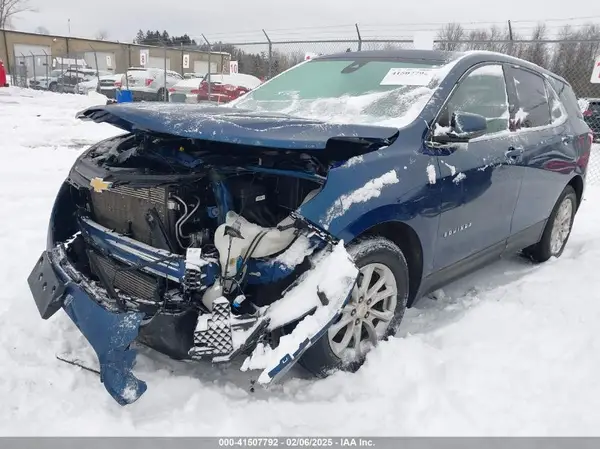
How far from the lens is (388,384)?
8.87 feet

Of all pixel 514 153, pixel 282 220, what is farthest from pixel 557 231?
pixel 282 220

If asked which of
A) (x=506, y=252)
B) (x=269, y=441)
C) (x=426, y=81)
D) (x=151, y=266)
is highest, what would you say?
(x=426, y=81)

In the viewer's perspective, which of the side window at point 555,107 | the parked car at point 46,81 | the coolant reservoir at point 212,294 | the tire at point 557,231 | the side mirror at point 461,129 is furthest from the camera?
the parked car at point 46,81

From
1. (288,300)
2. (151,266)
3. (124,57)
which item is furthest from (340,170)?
(124,57)

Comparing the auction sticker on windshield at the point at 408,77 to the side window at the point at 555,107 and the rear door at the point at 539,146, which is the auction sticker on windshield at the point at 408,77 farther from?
the side window at the point at 555,107

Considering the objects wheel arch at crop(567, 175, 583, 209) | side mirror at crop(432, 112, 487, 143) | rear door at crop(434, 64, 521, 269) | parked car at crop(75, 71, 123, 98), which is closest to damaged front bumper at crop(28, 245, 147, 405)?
rear door at crop(434, 64, 521, 269)

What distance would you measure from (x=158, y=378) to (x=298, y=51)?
11191 millimetres

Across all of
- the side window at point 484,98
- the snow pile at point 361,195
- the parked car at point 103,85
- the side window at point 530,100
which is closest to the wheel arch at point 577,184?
the side window at point 530,100

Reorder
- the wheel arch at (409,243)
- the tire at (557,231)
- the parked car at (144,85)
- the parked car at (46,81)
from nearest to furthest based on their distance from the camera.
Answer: the wheel arch at (409,243) → the tire at (557,231) → the parked car at (144,85) → the parked car at (46,81)

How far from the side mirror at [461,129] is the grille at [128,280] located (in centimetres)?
181

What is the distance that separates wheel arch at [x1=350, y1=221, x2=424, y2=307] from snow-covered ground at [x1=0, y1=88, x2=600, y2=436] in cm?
33

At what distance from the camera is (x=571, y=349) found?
3119 millimetres

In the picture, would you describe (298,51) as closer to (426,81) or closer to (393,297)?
(426,81)

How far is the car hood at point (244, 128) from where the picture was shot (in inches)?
94.2
